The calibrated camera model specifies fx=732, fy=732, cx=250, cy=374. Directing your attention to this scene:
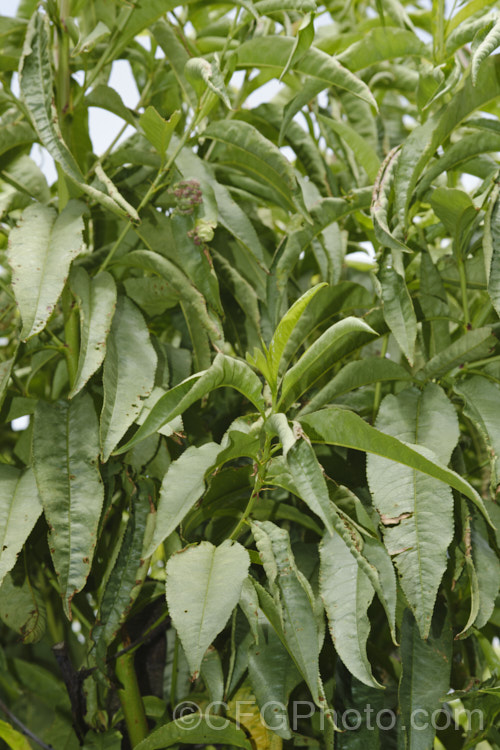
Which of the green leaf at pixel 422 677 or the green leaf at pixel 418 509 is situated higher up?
the green leaf at pixel 418 509

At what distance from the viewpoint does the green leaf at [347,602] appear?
1.89 feet

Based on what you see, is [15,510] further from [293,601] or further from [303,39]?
[303,39]

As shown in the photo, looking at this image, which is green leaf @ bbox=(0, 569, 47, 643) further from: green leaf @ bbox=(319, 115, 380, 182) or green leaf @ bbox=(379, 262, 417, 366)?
green leaf @ bbox=(319, 115, 380, 182)

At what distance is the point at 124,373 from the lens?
0.68 meters

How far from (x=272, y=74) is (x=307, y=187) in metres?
0.15

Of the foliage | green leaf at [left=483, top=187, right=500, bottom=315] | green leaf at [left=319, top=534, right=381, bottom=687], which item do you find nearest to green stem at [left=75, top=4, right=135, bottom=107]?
the foliage

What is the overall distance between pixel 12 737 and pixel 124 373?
0.35 metres

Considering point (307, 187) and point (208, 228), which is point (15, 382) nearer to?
point (208, 228)

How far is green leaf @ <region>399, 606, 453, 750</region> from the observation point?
668 mm

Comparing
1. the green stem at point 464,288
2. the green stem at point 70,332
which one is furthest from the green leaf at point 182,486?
the green stem at point 464,288

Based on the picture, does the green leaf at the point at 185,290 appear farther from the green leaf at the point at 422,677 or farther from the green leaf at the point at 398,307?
the green leaf at the point at 422,677

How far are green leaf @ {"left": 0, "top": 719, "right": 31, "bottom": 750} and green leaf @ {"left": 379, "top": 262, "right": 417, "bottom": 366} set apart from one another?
498 millimetres

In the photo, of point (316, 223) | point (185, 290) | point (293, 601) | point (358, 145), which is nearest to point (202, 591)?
point (293, 601)

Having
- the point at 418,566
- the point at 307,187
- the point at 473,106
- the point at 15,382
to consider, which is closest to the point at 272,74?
the point at 307,187
